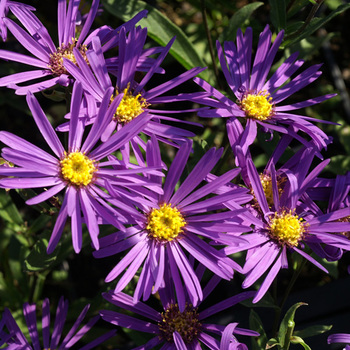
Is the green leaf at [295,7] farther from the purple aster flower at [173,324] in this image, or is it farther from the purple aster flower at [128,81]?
the purple aster flower at [173,324]

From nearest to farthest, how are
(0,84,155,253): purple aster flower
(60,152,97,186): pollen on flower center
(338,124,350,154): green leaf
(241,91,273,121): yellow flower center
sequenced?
(0,84,155,253): purple aster flower
(60,152,97,186): pollen on flower center
(241,91,273,121): yellow flower center
(338,124,350,154): green leaf

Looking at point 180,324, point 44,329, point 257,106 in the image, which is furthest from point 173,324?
point 257,106

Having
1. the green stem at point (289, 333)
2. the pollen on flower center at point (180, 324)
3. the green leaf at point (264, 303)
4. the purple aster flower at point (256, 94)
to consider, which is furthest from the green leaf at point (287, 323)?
the purple aster flower at point (256, 94)

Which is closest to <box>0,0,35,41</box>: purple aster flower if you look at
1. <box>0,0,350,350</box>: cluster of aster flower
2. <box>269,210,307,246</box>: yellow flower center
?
<box>0,0,350,350</box>: cluster of aster flower

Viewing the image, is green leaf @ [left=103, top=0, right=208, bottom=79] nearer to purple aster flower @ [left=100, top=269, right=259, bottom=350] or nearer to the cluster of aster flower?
the cluster of aster flower

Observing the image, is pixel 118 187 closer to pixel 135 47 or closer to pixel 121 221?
pixel 121 221

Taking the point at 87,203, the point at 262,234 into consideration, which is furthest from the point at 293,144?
the point at 87,203
